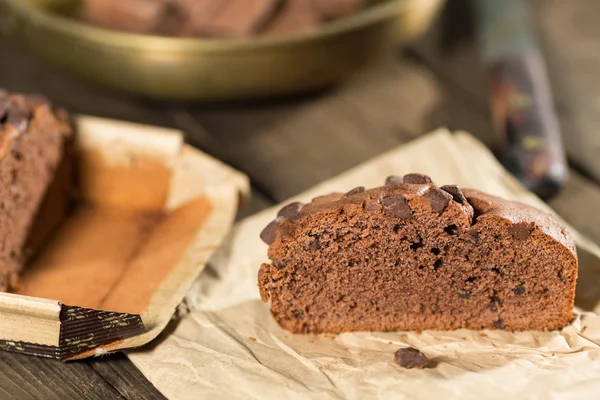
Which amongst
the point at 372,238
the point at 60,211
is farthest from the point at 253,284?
the point at 60,211

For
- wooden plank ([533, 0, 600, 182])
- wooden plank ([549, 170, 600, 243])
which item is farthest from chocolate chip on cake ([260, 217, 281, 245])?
wooden plank ([533, 0, 600, 182])

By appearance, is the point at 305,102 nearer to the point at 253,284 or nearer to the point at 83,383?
the point at 253,284

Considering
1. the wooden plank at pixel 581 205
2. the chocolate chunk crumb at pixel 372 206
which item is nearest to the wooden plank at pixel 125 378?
the chocolate chunk crumb at pixel 372 206

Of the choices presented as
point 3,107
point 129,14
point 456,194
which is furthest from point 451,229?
point 129,14

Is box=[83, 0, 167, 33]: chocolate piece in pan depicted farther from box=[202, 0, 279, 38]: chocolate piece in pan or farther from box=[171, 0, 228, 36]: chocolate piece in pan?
box=[202, 0, 279, 38]: chocolate piece in pan

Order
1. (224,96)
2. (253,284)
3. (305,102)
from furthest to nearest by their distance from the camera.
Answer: (305,102)
(224,96)
(253,284)

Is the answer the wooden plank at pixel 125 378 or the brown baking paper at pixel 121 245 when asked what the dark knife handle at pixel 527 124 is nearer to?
the brown baking paper at pixel 121 245

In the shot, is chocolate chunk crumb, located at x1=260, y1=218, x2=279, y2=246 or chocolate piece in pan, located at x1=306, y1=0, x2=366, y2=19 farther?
chocolate piece in pan, located at x1=306, y1=0, x2=366, y2=19
